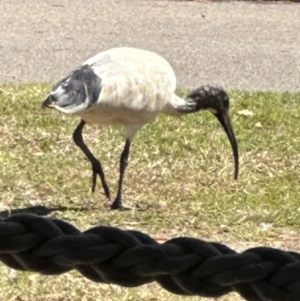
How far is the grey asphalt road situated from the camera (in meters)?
8.36


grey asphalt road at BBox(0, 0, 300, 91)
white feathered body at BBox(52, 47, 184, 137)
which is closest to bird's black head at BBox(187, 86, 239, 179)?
white feathered body at BBox(52, 47, 184, 137)

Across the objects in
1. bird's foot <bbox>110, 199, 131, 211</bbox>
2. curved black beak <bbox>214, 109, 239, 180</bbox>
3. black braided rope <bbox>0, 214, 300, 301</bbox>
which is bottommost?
bird's foot <bbox>110, 199, 131, 211</bbox>

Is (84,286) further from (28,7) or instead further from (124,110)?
(28,7)

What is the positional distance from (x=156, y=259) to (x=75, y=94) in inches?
147

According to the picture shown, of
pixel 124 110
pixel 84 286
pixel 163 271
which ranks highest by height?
pixel 163 271

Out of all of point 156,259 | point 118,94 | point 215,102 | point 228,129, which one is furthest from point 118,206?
point 156,259

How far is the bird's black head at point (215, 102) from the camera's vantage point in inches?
241

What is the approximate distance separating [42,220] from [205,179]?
14.5ft

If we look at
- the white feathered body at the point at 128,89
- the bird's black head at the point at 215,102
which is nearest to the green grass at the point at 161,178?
the bird's black head at the point at 215,102

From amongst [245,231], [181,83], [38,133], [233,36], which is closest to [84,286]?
[245,231]

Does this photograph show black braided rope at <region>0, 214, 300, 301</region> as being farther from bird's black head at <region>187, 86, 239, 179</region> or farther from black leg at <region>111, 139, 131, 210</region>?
bird's black head at <region>187, 86, 239, 179</region>

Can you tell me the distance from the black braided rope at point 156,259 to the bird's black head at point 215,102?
4.70 m

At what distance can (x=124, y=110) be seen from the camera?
5340 millimetres

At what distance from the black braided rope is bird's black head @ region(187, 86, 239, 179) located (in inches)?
185
